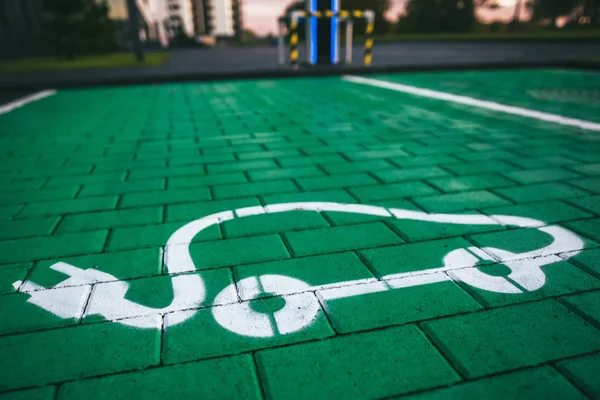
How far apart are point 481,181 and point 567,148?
5.06ft

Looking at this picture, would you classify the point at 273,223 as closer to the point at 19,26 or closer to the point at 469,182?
the point at 469,182

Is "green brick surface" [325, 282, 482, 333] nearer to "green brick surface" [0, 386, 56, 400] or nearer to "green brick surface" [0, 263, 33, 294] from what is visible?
"green brick surface" [0, 386, 56, 400]

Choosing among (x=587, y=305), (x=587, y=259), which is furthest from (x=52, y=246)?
(x=587, y=259)

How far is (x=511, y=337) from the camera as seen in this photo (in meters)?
1.61

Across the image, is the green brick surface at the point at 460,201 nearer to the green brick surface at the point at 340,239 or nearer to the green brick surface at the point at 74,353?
the green brick surface at the point at 340,239


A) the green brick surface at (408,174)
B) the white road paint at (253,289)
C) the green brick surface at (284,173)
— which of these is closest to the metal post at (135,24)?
the green brick surface at (284,173)

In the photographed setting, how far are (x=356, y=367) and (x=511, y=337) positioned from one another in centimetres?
63

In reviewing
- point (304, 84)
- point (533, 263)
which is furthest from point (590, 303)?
point (304, 84)

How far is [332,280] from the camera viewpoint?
78.5 inches

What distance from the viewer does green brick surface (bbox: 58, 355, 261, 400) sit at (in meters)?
1.38

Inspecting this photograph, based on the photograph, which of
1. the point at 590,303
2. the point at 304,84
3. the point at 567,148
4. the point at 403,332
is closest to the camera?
the point at 403,332

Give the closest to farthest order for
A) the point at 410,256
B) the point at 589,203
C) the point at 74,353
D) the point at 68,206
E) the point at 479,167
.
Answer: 1. the point at 74,353
2. the point at 410,256
3. the point at 589,203
4. the point at 68,206
5. the point at 479,167

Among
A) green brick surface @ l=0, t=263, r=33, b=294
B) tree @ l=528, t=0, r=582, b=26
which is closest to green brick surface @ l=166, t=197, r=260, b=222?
green brick surface @ l=0, t=263, r=33, b=294

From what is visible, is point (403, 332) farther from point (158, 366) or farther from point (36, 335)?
point (36, 335)
